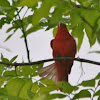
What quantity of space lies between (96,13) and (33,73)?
0.45m

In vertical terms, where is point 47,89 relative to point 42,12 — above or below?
below

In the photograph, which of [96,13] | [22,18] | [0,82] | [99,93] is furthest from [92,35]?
[0,82]

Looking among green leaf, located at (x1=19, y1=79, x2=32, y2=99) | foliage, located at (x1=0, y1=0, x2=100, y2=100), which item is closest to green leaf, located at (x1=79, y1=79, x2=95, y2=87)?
foliage, located at (x1=0, y1=0, x2=100, y2=100)

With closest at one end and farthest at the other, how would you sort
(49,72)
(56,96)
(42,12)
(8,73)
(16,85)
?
(42,12) < (56,96) < (16,85) < (8,73) < (49,72)

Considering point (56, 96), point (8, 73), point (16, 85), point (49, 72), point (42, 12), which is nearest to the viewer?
point (42, 12)

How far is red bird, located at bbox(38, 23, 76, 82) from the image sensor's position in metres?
1.22

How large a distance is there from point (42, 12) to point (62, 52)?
0.59 m

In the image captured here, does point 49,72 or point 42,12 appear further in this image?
point 49,72

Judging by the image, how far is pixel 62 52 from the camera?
1219 millimetres

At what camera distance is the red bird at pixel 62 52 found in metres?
1.22

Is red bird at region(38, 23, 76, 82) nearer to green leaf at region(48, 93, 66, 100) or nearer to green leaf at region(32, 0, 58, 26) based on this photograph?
green leaf at region(48, 93, 66, 100)

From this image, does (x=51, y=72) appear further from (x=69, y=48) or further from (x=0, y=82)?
(x=0, y=82)

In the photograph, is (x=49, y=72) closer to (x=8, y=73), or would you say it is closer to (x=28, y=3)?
(x=8, y=73)

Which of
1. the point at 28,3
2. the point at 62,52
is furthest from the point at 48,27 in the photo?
the point at 62,52
